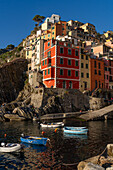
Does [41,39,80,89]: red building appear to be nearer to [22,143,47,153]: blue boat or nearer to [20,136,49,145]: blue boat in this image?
[20,136,49,145]: blue boat

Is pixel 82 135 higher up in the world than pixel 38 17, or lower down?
lower down

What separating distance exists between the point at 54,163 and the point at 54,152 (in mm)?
3639

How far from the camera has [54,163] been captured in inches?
694

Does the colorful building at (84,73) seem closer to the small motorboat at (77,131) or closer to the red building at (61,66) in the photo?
the red building at (61,66)

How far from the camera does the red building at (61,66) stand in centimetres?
5919

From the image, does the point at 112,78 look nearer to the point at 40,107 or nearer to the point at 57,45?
the point at 57,45

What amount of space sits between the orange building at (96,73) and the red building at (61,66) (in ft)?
22.8

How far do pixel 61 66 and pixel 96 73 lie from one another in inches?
672

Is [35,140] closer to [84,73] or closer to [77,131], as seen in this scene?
[77,131]

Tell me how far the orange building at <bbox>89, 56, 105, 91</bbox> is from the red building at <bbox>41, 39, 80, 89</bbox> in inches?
274

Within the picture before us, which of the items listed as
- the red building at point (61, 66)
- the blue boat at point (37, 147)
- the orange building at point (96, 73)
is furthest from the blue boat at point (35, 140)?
the orange building at point (96, 73)

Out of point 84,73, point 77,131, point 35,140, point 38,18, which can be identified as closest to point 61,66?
point 84,73

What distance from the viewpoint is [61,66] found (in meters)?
60.2

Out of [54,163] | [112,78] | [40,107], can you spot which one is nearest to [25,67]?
[40,107]
